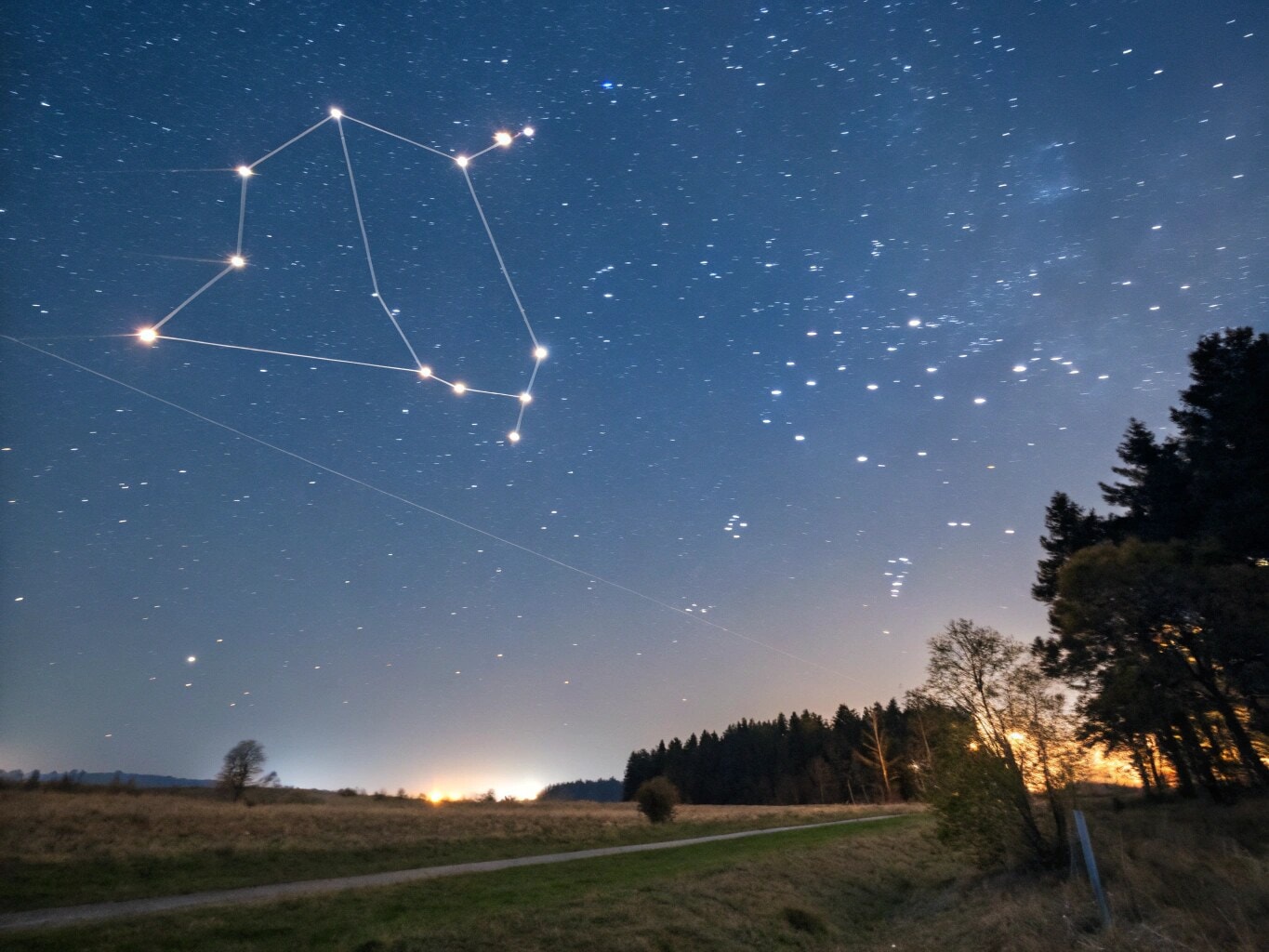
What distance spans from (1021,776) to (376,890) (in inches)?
677

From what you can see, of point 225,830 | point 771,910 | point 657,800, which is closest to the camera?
point 771,910

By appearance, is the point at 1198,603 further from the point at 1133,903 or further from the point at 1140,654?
the point at 1133,903

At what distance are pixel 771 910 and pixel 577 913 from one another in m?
5.24

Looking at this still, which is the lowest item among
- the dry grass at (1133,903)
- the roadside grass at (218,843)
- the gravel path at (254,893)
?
the dry grass at (1133,903)

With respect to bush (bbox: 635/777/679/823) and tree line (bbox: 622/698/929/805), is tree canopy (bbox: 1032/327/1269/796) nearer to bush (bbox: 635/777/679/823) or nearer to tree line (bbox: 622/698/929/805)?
bush (bbox: 635/777/679/823)

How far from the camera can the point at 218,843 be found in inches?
913

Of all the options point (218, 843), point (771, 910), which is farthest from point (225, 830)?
point (771, 910)

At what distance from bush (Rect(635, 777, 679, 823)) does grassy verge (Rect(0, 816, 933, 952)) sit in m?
18.8

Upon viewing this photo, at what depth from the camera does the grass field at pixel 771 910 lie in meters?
11.4

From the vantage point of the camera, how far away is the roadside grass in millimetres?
17188

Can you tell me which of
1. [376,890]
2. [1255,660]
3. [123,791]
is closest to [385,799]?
[123,791]

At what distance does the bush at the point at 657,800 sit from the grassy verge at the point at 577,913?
741 inches

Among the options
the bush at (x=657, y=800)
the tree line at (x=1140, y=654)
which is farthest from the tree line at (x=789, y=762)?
the tree line at (x=1140, y=654)

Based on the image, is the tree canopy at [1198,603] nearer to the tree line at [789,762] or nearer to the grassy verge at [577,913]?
the grassy verge at [577,913]
